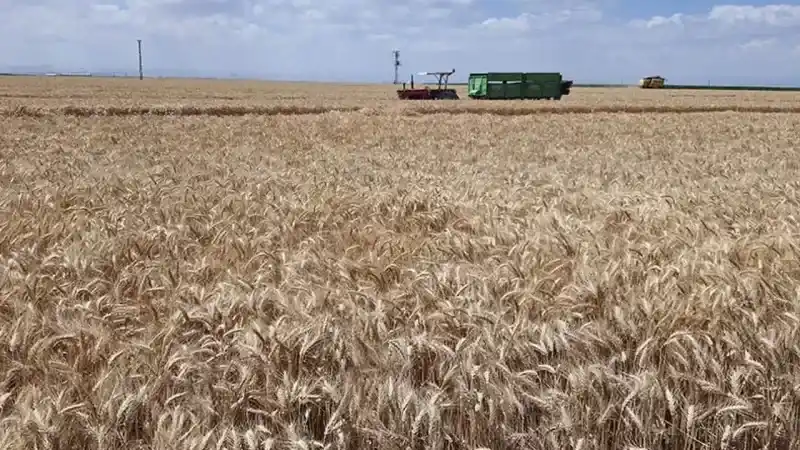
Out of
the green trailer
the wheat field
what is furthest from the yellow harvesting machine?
the wheat field

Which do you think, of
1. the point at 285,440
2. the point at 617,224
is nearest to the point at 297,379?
the point at 285,440

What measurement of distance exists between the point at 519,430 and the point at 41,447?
162cm

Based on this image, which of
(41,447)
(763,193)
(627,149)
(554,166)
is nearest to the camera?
(41,447)

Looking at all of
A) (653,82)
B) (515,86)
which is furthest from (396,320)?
(653,82)

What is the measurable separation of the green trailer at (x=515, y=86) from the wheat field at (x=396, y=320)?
44735mm

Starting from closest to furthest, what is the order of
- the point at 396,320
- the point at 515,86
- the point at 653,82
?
1. the point at 396,320
2. the point at 515,86
3. the point at 653,82

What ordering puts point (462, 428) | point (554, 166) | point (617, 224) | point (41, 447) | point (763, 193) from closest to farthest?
point (41, 447)
point (462, 428)
point (617, 224)
point (763, 193)
point (554, 166)

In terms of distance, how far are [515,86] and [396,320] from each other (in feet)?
164

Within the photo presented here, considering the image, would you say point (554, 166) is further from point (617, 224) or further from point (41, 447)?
point (41, 447)

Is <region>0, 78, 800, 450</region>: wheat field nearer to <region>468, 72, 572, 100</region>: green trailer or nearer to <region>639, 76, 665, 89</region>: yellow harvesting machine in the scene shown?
<region>468, 72, 572, 100</region>: green trailer

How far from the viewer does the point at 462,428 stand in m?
2.33

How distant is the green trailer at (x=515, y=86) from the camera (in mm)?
50084

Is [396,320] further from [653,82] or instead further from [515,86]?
[653,82]

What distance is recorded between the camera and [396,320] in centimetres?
306
